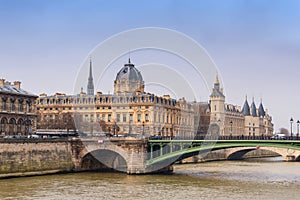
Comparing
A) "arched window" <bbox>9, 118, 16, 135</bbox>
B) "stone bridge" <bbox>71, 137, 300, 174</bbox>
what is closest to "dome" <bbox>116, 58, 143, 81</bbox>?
"arched window" <bbox>9, 118, 16, 135</bbox>

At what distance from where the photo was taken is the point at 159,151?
62.8m

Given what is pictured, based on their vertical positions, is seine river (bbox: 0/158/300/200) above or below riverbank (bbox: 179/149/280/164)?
below

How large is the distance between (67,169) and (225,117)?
90.6 meters

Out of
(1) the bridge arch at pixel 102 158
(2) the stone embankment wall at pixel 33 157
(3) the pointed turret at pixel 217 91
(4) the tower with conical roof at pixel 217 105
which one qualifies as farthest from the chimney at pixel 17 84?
(3) the pointed turret at pixel 217 91

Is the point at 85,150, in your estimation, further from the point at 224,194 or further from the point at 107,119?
the point at 107,119

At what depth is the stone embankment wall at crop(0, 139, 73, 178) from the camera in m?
55.5

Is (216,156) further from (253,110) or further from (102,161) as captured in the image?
(253,110)

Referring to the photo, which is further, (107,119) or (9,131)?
(107,119)

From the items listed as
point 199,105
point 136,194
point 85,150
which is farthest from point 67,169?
point 199,105

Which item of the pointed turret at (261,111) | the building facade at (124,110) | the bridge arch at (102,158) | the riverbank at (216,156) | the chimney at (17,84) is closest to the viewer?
the bridge arch at (102,158)

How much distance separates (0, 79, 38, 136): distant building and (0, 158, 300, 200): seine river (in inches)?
521

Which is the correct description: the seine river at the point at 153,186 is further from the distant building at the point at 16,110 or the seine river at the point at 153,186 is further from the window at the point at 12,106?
the window at the point at 12,106

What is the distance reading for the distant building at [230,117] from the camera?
13694 cm

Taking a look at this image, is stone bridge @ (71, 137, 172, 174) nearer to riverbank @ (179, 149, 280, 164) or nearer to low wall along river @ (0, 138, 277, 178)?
low wall along river @ (0, 138, 277, 178)
